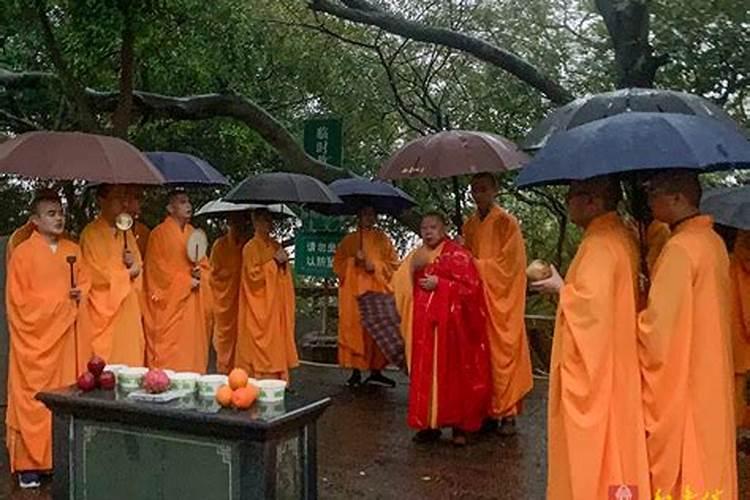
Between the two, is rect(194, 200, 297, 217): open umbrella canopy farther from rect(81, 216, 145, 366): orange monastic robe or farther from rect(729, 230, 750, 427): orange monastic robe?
rect(729, 230, 750, 427): orange monastic robe

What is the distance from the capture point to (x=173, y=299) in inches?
284

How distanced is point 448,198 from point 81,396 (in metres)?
8.06

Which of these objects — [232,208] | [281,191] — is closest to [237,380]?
[281,191]

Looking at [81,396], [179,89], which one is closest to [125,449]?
[81,396]

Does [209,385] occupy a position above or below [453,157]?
below

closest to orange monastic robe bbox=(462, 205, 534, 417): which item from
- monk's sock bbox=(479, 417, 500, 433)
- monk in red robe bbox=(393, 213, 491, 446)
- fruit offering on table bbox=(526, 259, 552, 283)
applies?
monk in red robe bbox=(393, 213, 491, 446)

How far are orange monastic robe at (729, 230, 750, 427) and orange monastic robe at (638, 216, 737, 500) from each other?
1856mm

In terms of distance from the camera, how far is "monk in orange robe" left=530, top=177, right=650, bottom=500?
11.6ft

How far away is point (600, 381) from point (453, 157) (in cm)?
285

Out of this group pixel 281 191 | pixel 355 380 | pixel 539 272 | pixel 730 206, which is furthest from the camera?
pixel 355 380

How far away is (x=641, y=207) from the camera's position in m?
4.00

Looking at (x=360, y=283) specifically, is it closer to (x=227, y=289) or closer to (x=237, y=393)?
(x=227, y=289)

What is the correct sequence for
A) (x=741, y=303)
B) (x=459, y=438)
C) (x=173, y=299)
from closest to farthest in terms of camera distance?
(x=741, y=303)
(x=459, y=438)
(x=173, y=299)

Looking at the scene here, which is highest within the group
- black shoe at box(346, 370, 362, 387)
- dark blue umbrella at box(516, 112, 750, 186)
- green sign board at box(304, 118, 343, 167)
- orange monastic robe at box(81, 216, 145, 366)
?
green sign board at box(304, 118, 343, 167)
